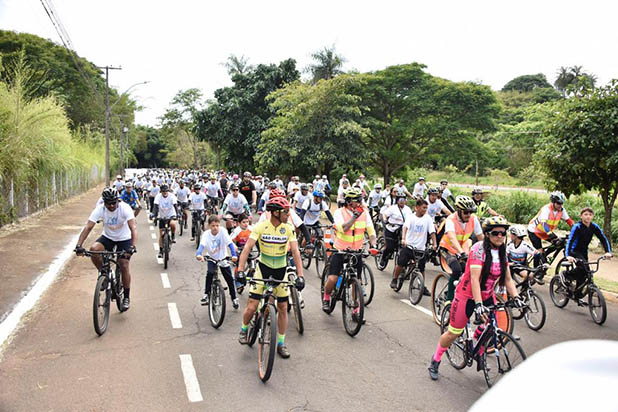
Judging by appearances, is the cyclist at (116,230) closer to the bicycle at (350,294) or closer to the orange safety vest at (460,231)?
the bicycle at (350,294)

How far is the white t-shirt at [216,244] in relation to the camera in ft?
25.8

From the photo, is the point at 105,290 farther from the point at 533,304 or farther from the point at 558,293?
the point at 558,293

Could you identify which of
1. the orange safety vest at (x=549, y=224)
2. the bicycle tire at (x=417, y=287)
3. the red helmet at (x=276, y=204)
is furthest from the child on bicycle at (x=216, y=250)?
the orange safety vest at (x=549, y=224)

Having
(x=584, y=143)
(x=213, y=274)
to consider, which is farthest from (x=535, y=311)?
(x=584, y=143)

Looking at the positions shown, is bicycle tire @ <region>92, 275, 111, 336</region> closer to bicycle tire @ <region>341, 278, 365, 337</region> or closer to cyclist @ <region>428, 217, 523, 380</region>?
bicycle tire @ <region>341, 278, 365, 337</region>

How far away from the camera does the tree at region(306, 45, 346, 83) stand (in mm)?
34844

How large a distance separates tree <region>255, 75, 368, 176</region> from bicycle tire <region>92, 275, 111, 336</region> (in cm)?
2002

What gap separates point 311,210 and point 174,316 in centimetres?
477

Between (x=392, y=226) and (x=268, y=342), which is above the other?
(x=392, y=226)

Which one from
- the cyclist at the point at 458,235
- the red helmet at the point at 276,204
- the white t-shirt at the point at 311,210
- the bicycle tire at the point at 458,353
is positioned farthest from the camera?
the white t-shirt at the point at 311,210

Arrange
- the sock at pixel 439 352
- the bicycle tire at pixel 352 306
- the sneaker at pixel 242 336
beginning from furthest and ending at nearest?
the bicycle tire at pixel 352 306
the sneaker at pixel 242 336
the sock at pixel 439 352

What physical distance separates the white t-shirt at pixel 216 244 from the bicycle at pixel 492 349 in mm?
3835

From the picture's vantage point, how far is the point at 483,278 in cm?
533

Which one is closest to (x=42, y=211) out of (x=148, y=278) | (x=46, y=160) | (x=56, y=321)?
(x=46, y=160)
